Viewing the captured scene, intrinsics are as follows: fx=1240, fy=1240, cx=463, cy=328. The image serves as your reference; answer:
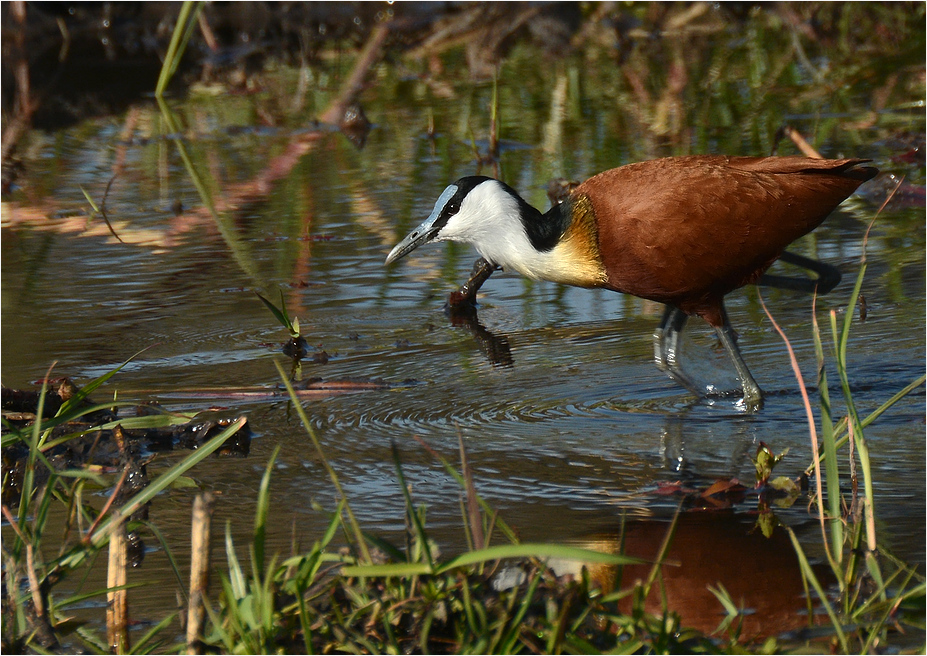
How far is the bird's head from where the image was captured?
4.84 m

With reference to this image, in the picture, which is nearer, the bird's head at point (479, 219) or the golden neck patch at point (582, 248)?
the golden neck patch at point (582, 248)

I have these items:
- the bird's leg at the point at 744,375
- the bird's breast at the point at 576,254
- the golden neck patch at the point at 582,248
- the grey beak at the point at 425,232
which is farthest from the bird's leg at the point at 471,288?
the bird's leg at the point at 744,375

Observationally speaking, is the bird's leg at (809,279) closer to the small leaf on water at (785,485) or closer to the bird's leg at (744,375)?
the bird's leg at (744,375)

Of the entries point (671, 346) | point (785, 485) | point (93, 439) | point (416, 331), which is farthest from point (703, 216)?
A: point (93, 439)

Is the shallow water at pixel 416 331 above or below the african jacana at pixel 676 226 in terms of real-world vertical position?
below

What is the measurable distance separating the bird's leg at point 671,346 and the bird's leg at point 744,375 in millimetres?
175

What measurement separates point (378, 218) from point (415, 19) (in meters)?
6.25

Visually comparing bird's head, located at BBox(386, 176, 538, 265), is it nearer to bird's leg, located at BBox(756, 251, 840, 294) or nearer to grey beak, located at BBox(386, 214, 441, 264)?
grey beak, located at BBox(386, 214, 441, 264)

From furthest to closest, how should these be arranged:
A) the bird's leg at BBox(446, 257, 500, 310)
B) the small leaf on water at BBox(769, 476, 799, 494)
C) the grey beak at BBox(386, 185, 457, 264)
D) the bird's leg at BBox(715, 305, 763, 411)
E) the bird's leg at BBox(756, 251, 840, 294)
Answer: the bird's leg at BBox(446, 257, 500, 310), the bird's leg at BBox(756, 251, 840, 294), the grey beak at BBox(386, 185, 457, 264), the bird's leg at BBox(715, 305, 763, 411), the small leaf on water at BBox(769, 476, 799, 494)

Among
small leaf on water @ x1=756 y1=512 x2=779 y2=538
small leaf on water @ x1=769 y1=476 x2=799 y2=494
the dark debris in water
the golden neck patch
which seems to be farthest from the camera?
the golden neck patch

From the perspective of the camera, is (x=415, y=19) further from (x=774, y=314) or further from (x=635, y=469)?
(x=635, y=469)

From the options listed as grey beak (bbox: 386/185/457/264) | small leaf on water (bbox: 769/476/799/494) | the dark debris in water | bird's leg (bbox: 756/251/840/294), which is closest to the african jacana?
grey beak (bbox: 386/185/457/264)

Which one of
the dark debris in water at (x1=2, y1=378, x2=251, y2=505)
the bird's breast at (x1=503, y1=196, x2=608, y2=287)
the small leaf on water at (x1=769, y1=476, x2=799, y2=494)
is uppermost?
the bird's breast at (x1=503, y1=196, x2=608, y2=287)

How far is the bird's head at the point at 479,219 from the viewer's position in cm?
484
